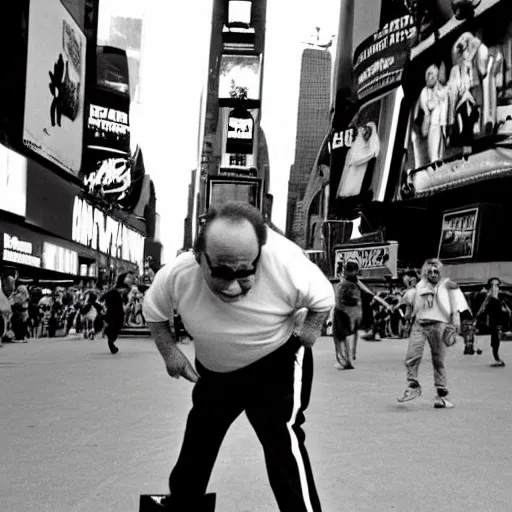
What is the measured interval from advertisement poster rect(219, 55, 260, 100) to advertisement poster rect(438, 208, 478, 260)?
61021 mm

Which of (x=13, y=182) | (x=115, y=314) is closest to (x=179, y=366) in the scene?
(x=115, y=314)

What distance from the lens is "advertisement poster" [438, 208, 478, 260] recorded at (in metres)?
46.2

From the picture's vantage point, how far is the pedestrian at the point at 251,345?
319cm

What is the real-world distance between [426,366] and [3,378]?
7108 mm

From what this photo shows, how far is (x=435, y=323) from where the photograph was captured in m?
9.11

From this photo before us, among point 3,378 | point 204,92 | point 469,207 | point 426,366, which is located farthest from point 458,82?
point 204,92

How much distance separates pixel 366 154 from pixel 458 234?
11.7 m

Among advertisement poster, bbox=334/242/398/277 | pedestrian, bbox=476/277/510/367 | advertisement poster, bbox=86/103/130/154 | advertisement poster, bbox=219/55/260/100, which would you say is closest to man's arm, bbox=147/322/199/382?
pedestrian, bbox=476/277/510/367

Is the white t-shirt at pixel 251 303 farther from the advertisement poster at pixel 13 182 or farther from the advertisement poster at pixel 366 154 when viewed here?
the advertisement poster at pixel 366 154

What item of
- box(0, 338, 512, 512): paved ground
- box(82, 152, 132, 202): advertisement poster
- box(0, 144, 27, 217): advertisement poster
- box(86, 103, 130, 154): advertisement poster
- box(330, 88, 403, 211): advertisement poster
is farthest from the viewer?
box(82, 152, 132, 202): advertisement poster

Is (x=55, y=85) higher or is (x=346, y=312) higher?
(x=55, y=85)

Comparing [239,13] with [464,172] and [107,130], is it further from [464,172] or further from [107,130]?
[464,172]

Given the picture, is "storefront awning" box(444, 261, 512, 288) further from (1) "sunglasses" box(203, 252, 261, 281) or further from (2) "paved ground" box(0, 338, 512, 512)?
(1) "sunglasses" box(203, 252, 261, 281)

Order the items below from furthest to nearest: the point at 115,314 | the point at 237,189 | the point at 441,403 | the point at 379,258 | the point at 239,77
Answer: the point at 239,77
the point at 237,189
the point at 379,258
the point at 115,314
the point at 441,403
